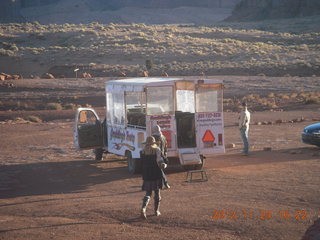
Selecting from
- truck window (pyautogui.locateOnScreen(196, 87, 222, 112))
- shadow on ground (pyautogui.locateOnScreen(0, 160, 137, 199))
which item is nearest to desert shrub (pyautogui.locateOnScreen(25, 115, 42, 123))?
shadow on ground (pyautogui.locateOnScreen(0, 160, 137, 199))

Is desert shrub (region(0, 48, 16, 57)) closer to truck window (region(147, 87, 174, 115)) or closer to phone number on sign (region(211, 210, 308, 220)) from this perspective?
truck window (region(147, 87, 174, 115))

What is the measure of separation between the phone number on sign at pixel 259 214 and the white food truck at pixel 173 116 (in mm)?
4335

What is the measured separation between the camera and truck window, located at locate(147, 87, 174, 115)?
15.6 metres

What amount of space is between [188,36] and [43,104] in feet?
149

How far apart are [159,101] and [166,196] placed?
11.3 ft

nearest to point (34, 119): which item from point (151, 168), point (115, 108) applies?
point (115, 108)

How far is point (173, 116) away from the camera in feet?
51.5

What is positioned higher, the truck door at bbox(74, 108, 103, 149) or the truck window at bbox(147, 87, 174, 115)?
→ the truck window at bbox(147, 87, 174, 115)
